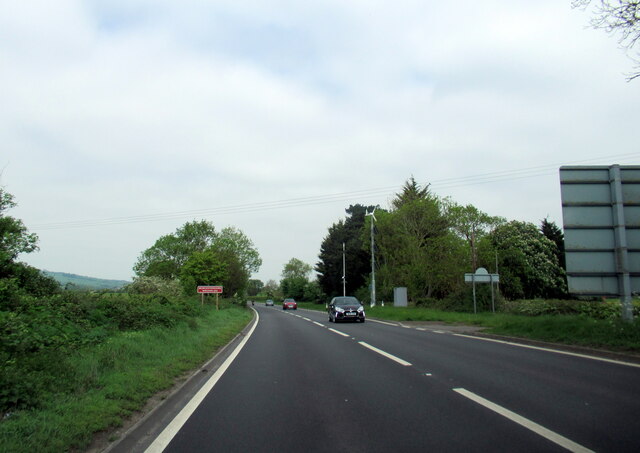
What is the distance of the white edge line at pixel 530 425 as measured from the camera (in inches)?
175

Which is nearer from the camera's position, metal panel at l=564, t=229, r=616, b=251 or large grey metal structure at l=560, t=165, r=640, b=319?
large grey metal structure at l=560, t=165, r=640, b=319

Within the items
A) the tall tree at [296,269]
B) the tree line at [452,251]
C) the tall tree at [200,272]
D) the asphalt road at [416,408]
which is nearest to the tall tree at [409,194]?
the tree line at [452,251]

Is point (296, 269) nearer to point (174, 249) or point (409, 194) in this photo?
point (174, 249)

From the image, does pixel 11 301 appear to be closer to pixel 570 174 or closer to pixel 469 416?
pixel 469 416

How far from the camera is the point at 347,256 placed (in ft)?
226

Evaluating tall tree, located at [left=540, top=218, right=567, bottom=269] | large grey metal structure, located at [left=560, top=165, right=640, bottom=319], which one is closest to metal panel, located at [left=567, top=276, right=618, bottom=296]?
large grey metal structure, located at [left=560, top=165, right=640, bottom=319]

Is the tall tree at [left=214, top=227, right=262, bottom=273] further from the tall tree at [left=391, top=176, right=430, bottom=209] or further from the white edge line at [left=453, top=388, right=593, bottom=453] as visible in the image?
the white edge line at [left=453, top=388, right=593, bottom=453]

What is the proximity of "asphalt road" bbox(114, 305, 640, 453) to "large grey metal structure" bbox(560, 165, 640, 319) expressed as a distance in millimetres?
3884

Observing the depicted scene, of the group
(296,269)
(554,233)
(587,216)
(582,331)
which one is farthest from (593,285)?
(296,269)

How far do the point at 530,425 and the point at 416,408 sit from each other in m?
1.41

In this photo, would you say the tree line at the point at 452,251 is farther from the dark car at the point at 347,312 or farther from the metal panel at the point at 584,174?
the metal panel at the point at 584,174

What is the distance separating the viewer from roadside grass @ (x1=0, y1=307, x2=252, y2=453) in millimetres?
4527

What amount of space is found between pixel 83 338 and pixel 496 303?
29137 mm

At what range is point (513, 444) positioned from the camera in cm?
456
